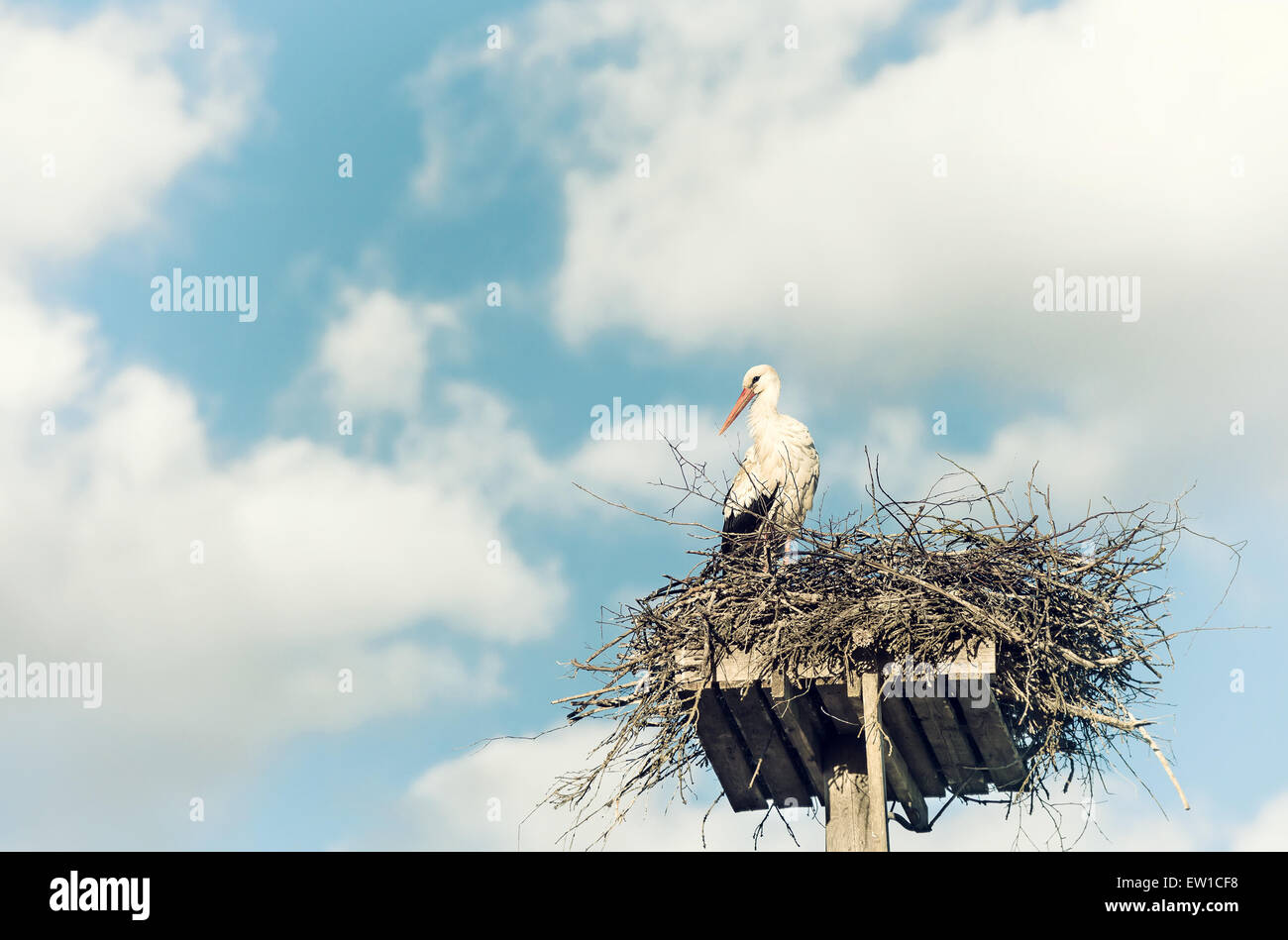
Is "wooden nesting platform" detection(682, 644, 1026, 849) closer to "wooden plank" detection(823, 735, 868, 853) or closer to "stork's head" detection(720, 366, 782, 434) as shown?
"wooden plank" detection(823, 735, 868, 853)

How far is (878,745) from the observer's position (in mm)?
5863

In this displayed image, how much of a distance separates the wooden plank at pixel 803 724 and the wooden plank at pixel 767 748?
0.20 feet

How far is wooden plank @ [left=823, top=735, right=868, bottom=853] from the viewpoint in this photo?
6.19m

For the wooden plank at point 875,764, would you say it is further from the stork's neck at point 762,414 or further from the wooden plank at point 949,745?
the stork's neck at point 762,414

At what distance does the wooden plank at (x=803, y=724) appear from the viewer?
6.02 m

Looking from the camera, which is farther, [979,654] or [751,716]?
[751,716]

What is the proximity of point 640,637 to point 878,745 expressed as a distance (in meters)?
1.39

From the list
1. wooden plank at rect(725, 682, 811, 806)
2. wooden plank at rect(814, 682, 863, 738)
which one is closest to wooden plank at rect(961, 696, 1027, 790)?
wooden plank at rect(814, 682, 863, 738)

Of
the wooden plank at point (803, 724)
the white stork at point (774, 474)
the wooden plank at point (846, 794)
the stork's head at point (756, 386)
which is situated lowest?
the wooden plank at point (846, 794)

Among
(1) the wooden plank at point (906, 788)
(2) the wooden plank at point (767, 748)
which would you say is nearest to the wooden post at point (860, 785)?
(1) the wooden plank at point (906, 788)
